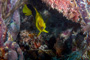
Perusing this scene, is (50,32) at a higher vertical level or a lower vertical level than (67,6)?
lower

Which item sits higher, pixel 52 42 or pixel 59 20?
pixel 59 20

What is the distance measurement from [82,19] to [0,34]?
146 centimetres

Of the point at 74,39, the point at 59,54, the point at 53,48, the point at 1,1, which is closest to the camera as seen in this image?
the point at 1,1

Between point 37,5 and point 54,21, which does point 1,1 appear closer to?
point 37,5

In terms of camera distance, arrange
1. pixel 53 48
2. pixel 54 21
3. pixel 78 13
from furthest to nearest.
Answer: pixel 54 21
pixel 53 48
pixel 78 13

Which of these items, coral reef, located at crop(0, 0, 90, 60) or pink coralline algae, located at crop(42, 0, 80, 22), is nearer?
coral reef, located at crop(0, 0, 90, 60)

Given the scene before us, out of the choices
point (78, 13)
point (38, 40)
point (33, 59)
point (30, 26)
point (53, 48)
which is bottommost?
point (33, 59)

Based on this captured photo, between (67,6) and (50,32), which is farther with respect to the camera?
(50,32)

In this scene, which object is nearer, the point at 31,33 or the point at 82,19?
the point at 82,19

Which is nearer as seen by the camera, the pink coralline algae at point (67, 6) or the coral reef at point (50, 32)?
the coral reef at point (50, 32)

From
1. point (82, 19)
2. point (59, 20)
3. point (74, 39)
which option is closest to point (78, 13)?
point (82, 19)

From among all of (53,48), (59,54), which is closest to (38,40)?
(53,48)

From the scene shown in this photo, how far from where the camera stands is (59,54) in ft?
7.32

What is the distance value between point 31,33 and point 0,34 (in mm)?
1295
